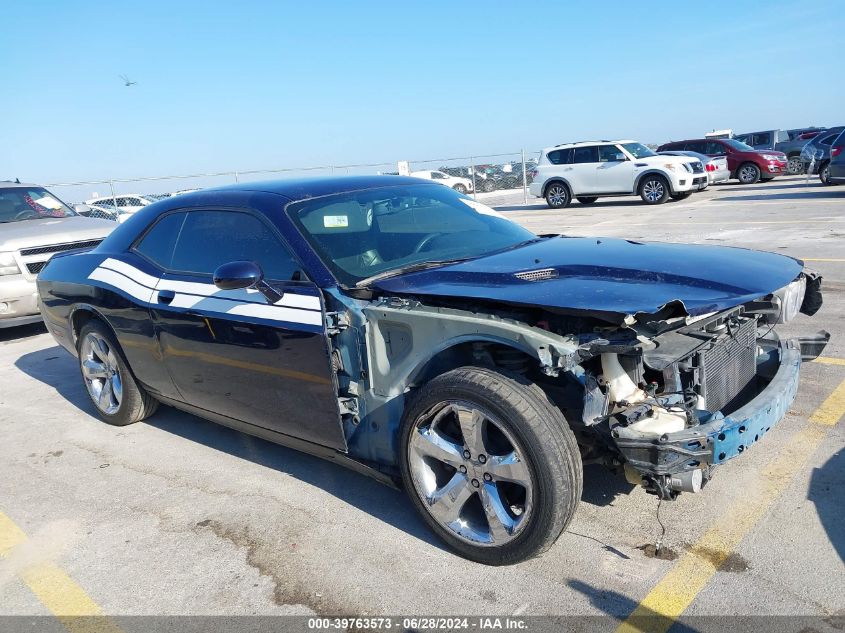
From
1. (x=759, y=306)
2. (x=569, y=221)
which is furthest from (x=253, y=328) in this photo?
(x=569, y=221)

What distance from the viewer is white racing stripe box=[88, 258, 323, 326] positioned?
128 inches

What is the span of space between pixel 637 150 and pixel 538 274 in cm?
1693

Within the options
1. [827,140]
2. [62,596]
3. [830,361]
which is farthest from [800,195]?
[62,596]

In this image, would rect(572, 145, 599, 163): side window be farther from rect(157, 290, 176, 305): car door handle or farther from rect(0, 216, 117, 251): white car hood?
rect(157, 290, 176, 305): car door handle

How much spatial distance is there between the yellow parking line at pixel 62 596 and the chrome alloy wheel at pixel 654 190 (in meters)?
17.2

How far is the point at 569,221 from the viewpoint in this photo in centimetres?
1595

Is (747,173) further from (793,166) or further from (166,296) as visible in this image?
(166,296)

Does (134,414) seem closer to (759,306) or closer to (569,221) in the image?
(759,306)

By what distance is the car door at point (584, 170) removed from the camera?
1870 centimetres

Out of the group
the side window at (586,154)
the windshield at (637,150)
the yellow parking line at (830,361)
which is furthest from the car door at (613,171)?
the yellow parking line at (830,361)

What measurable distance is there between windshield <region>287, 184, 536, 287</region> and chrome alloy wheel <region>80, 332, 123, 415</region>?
2.09m

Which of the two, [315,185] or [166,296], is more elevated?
[315,185]

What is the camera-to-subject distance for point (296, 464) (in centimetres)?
407

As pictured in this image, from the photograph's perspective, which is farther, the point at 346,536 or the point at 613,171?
the point at 613,171
